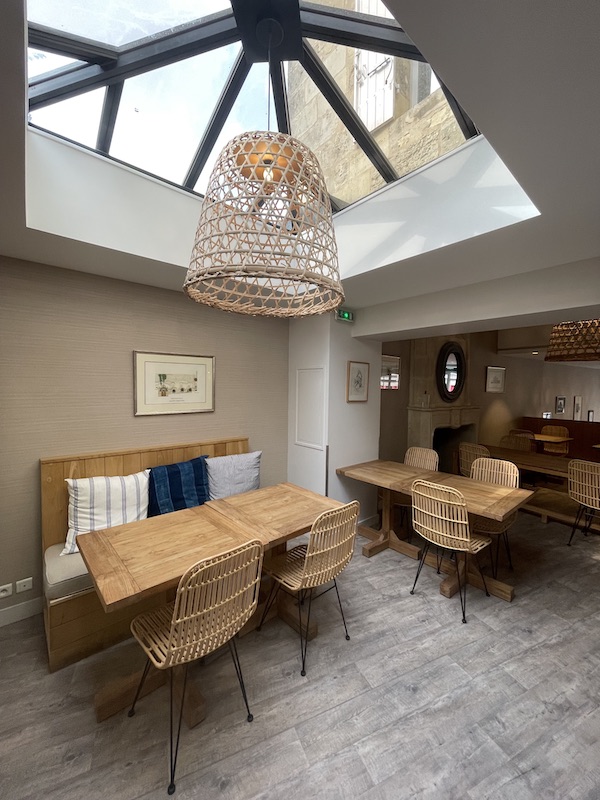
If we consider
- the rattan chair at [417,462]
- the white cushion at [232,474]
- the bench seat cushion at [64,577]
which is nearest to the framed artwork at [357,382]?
the rattan chair at [417,462]

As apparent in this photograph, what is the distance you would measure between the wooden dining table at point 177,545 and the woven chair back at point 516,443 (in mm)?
4244

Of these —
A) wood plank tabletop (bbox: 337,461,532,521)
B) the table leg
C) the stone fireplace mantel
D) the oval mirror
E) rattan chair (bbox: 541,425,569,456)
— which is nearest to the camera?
wood plank tabletop (bbox: 337,461,532,521)

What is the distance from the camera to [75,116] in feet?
6.09

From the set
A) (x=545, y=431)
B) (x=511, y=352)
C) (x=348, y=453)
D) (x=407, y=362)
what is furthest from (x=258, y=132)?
(x=545, y=431)

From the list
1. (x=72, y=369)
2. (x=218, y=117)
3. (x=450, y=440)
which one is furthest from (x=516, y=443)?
(x=72, y=369)

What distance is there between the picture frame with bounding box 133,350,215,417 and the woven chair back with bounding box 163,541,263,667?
1.77 meters

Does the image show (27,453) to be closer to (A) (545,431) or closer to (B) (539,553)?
(B) (539,553)

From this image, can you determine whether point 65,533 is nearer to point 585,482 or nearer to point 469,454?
point 469,454

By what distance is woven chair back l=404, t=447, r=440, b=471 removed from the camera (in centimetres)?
360

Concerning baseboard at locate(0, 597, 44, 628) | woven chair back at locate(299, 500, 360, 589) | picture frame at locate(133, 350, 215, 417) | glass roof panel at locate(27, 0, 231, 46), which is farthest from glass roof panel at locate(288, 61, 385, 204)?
baseboard at locate(0, 597, 44, 628)

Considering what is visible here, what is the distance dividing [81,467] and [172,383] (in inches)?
36.9

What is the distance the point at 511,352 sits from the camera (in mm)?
5656

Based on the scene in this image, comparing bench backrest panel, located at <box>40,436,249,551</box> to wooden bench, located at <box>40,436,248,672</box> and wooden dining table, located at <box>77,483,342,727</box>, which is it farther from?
wooden dining table, located at <box>77,483,342,727</box>

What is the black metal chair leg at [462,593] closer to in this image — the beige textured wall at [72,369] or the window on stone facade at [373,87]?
the beige textured wall at [72,369]
